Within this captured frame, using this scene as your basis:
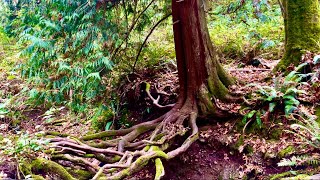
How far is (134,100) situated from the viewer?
6332 mm

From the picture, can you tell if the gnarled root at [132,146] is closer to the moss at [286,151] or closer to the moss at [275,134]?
the moss at [275,134]

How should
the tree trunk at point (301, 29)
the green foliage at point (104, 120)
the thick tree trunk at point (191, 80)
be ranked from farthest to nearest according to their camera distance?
the green foliage at point (104, 120)
the tree trunk at point (301, 29)
the thick tree trunk at point (191, 80)

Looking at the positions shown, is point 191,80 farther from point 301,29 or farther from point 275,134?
point 301,29

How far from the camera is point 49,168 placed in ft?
9.23

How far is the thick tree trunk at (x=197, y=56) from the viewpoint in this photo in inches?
184

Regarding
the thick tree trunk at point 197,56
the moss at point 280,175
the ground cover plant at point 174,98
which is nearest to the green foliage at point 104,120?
the ground cover plant at point 174,98

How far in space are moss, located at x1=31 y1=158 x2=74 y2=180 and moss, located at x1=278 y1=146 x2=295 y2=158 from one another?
8.13ft

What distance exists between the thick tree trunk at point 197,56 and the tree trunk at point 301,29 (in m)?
1.17

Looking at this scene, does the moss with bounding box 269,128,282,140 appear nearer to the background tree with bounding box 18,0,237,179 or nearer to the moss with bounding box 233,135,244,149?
the moss with bounding box 233,135,244,149

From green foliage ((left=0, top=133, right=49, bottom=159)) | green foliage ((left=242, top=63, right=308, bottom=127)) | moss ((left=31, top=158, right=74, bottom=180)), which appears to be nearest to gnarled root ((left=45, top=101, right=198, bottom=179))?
moss ((left=31, top=158, right=74, bottom=180))

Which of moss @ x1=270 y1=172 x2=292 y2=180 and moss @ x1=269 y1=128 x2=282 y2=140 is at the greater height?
moss @ x1=269 y1=128 x2=282 y2=140

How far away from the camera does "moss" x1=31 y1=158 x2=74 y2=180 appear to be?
2.74 metres

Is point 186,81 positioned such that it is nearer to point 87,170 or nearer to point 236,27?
point 87,170

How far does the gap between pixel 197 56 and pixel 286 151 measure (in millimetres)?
1911
